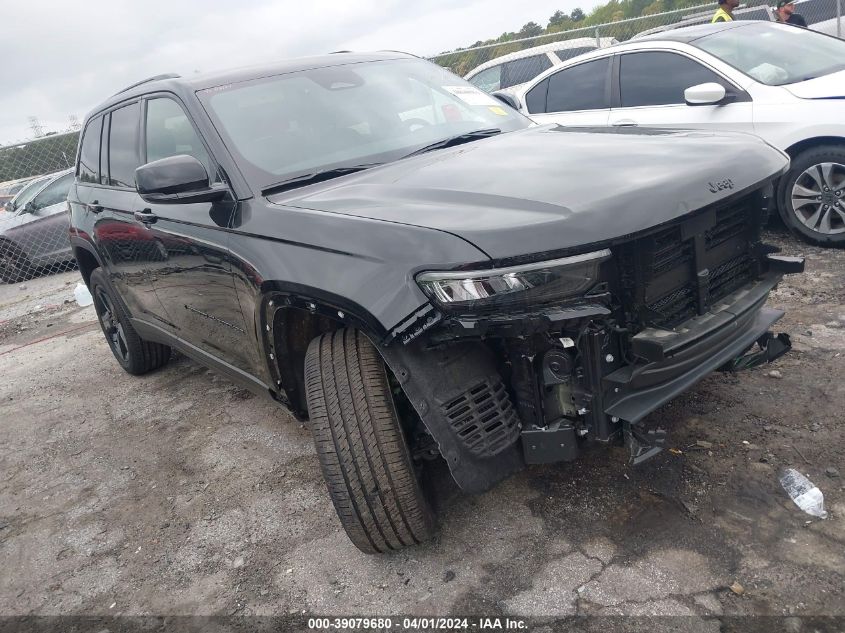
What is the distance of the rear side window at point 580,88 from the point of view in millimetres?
5961

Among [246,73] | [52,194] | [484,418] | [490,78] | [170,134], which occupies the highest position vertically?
[246,73]

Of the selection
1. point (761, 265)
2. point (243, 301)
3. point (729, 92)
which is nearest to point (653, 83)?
point (729, 92)

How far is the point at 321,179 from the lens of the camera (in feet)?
9.11

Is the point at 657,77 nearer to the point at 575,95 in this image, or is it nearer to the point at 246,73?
the point at 575,95

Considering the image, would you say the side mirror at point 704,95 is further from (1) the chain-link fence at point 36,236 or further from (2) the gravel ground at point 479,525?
(1) the chain-link fence at point 36,236

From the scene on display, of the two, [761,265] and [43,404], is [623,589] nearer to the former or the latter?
[761,265]

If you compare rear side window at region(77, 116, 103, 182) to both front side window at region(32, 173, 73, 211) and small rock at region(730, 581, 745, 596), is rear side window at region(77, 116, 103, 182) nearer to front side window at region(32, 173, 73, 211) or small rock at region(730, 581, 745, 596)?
small rock at region(730, 581, 745, 596)

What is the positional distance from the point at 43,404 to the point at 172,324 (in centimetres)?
187

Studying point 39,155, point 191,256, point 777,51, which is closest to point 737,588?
point 191,256

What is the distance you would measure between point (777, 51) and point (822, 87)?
2.25 feet

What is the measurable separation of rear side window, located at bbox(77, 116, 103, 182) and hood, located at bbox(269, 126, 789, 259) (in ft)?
7.67

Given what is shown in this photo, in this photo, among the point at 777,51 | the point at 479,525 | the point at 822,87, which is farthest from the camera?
the point at 777,51

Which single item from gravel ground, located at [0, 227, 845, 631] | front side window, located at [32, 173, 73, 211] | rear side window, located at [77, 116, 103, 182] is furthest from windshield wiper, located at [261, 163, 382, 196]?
front side window, located at [32, 173, 73, 211]

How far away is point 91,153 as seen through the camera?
450 centimetres
